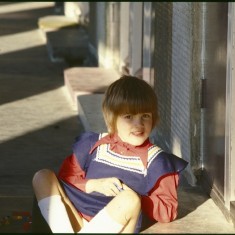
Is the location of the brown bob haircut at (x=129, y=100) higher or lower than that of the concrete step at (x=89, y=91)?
higher

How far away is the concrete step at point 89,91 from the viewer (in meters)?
8.84

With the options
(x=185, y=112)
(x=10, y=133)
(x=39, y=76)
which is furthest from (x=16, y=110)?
(x=185, y=112)

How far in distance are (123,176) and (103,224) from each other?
0.40 m

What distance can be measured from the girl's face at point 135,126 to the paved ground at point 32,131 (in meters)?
0.46

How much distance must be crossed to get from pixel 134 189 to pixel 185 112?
1.43m

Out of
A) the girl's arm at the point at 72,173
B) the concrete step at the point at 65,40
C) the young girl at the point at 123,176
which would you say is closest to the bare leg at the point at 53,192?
the young girl at the point at 123,176

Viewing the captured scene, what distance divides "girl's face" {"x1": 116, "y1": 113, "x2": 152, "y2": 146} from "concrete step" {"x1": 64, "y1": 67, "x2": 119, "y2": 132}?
9.50 ft

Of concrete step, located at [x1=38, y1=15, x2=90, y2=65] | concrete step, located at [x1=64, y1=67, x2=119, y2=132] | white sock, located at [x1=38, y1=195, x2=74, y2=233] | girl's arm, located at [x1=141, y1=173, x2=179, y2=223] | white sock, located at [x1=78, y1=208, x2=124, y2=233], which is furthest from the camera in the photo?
concrete step, located at [x1=38, y1=15, x2=90, y2=65]

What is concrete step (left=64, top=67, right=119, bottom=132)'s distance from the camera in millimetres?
8845

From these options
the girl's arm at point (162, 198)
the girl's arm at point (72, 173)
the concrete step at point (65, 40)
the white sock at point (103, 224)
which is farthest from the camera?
the concrete step at point (65, 40)

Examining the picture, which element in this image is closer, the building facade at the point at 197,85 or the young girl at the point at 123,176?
the young girl at the point at 123,176

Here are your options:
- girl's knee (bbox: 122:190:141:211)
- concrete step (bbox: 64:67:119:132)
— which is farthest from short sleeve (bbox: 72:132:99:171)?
concrete step (bbox: 64:67:119:132)

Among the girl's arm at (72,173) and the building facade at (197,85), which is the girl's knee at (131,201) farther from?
the building facade at (197,85)

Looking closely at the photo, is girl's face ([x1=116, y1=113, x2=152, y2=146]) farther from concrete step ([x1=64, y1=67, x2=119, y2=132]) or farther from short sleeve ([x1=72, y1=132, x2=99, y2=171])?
concrete step ([x1=64, y1=67, x2=119, y2=132])
